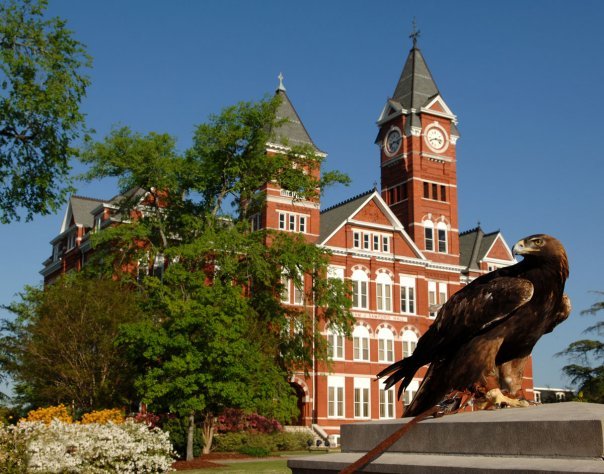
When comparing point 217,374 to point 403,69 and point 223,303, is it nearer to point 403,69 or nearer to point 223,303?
point 223,303

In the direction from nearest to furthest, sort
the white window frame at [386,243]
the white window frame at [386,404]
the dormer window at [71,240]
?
the white window frame at [386,404] → the dormer window at [71,240] → the white window frame at [386,243]

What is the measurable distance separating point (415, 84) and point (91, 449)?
160ft

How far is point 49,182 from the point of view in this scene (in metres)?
21.0

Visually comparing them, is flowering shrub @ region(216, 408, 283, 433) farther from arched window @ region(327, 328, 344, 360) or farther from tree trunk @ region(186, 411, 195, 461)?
arched window @ region(327, 328, 344, 360)

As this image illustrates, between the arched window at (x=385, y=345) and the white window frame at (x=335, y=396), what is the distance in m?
4.17

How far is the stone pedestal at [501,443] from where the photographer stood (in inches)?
186

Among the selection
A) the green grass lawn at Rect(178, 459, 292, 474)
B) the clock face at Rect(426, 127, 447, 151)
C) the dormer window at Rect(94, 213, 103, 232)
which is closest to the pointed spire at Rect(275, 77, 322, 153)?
the clock face at Rect(426, 127, 447, 151)

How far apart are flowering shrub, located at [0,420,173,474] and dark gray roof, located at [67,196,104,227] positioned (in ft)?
109

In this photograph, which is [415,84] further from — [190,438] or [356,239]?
[190,438]

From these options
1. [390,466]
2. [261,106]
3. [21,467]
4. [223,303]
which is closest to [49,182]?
[21,467]

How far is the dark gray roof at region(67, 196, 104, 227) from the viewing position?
52.6 m

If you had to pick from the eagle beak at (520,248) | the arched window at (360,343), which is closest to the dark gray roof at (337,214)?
the arched window at (360,343)

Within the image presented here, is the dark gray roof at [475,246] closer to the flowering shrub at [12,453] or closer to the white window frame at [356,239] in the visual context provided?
the white window frame at [356,239]

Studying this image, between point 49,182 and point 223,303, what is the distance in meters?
12.9
